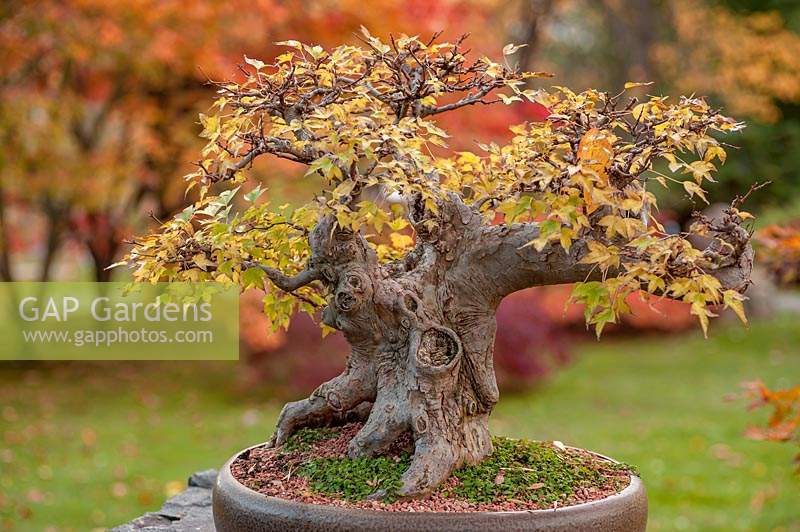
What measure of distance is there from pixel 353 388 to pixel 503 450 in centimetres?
39

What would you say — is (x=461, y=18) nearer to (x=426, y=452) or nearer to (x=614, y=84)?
(x=426, y=452)

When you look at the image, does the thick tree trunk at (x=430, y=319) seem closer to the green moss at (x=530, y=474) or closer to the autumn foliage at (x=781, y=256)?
the green moss at (x=530, y=474)

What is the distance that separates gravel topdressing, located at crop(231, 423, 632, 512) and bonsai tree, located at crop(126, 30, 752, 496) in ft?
0.13

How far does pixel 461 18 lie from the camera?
7551 millimetres

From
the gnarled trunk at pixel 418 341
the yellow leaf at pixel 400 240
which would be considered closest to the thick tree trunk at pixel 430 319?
the gnarled trunk at pixel 418 341

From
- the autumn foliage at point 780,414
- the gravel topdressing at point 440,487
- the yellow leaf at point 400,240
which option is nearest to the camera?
the gravel topdressing at point 440,487

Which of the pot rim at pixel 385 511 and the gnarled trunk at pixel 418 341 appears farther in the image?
→ the gnarled trunk at pixel 418 341

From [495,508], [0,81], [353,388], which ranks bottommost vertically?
[495,508]

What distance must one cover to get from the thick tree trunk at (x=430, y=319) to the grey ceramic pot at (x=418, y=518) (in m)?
0.20

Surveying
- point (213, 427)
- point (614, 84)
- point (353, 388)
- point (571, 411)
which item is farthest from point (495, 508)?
point (614, 84)

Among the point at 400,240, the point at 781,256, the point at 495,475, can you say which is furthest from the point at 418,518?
the point at 781,256

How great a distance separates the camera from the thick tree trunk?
6.82 feet

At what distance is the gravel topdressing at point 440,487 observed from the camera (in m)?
1.91

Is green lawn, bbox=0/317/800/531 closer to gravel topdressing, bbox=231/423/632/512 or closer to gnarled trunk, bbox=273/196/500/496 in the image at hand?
gravel topdressing, bbox=231/423/632/512
